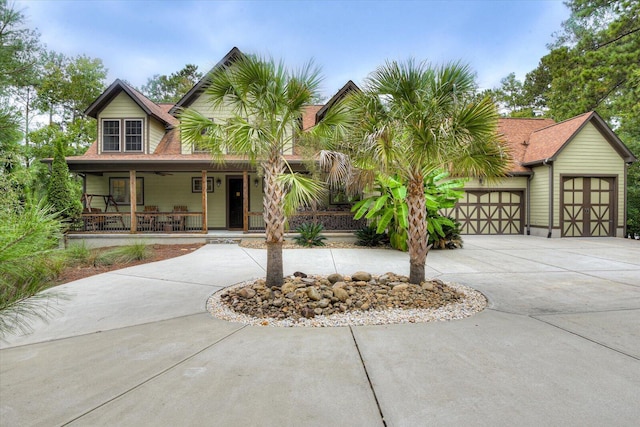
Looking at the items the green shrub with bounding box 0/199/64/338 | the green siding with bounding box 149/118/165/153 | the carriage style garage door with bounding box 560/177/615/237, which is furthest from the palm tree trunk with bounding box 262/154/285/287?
the carriage style garage door with bounding box 560/177/615/237

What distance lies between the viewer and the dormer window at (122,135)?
14.1 meters

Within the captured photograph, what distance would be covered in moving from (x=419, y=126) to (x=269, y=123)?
8.08 feet

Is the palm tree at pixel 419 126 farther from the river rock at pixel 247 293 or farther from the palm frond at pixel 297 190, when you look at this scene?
the river rock at pixel 247 293

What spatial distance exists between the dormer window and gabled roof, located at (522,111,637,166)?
59.1ft

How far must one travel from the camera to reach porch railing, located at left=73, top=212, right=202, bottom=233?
12.9 meters

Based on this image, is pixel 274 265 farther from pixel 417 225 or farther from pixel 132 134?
pixel 132 134

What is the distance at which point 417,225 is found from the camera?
560 cm

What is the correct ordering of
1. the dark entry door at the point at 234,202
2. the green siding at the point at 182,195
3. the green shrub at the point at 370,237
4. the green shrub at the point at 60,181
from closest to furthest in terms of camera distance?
the green shrub at the point at 60,181, the green shrub at the point at 370,237, the green siding at the point at 182,195, the dark entry door at the point at 234,202

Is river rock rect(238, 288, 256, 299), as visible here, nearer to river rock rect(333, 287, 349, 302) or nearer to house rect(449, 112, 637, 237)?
river rock rect(333, 287, 349, 302)

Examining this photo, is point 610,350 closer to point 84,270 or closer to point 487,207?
point 84,270

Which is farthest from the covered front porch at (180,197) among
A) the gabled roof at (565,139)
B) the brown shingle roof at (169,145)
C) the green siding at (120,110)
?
the gabled roof at (565,139)

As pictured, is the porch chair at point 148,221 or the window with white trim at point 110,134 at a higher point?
the window with white trim at point 110,134

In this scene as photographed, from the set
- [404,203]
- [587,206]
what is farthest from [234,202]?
[587,206]

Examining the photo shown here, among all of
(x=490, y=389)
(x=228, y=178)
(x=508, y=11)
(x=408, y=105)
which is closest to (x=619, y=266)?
(x=408, y=105)
